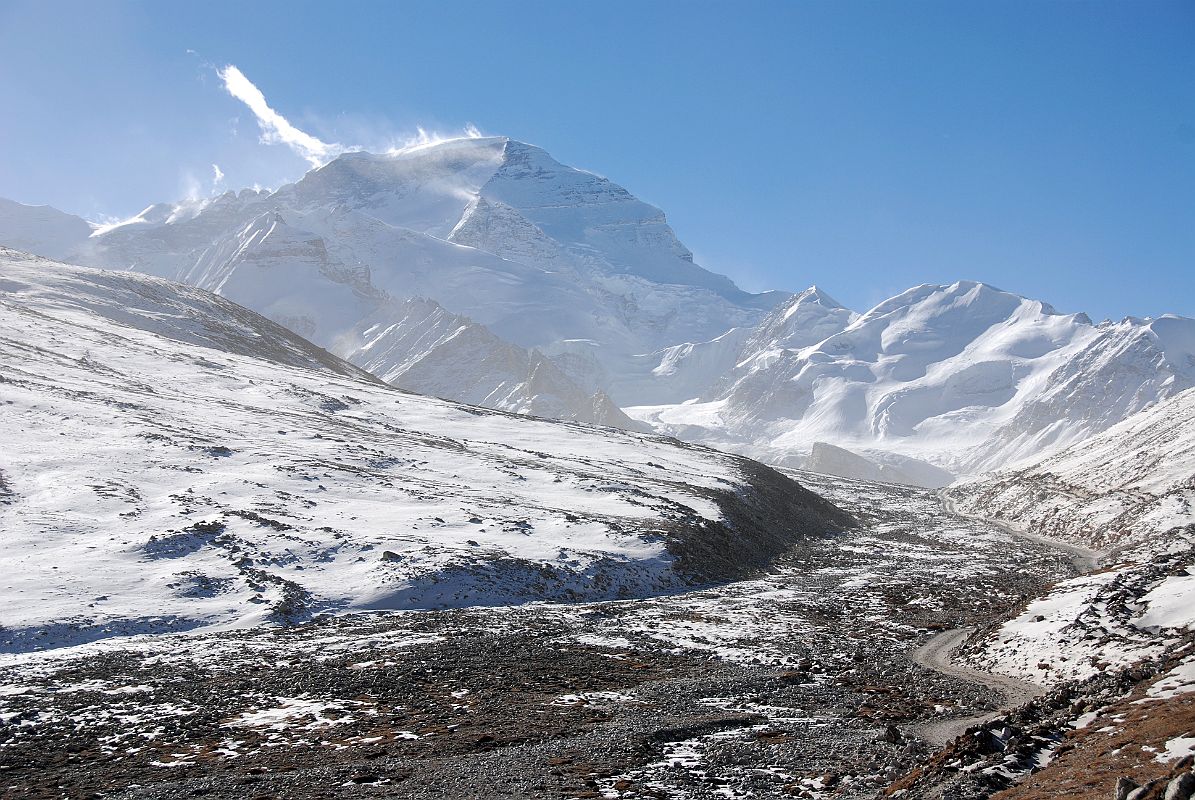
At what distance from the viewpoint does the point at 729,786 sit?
62.3 feet

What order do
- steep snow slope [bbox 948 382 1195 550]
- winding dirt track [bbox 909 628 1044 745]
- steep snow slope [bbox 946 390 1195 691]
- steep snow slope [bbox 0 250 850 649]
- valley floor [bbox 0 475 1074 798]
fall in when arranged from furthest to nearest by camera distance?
steep snow slope [bbox 948 382 1195 550] < steep snow slope [bbox 0 250 850 649] < steep snow slope [bbox 946 390 1195 691] < winding dirt track [bbox 909 628 1044 745] < valley floor [bbox 0 475 1074 798]

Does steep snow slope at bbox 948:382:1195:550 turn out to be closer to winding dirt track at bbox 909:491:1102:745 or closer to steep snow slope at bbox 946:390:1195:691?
steep snow slope at bbox 946:390:1195:691

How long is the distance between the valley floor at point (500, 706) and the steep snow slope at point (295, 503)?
420 cm

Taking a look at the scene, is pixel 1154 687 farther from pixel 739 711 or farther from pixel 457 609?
pixel 457 609

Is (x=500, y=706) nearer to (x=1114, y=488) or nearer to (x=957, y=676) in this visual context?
(x=957, y=676)

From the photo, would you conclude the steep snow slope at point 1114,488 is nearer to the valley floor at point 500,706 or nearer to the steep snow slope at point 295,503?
the steep snow slope at point 295,503

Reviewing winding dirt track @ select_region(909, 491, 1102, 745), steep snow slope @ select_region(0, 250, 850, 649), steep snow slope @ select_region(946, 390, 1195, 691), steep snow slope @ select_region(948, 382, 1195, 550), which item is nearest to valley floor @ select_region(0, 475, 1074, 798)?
winding dirt track @ select_region(909, 491, 1102, 745)

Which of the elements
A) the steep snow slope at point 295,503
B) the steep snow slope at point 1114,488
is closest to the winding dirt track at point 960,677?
the steep snow slope at point 295,503

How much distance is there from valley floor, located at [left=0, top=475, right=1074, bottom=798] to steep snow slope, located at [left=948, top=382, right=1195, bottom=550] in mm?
42447

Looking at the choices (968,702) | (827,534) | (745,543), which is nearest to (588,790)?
(968,702)

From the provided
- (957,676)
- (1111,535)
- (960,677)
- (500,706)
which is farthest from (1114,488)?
(500,706)

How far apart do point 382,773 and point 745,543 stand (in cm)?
5011

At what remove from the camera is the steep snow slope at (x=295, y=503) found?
40.1 m

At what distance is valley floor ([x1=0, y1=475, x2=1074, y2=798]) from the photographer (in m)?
19.8
